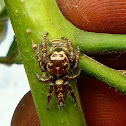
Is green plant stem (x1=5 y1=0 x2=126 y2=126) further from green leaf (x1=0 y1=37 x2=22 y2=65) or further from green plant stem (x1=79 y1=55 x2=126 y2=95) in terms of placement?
green leaf (x1=0 y1=37 x2=22 y2=65)

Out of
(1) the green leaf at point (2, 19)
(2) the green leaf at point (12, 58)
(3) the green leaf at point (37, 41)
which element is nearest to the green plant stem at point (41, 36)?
(3) the green leaf at point (37, 41)

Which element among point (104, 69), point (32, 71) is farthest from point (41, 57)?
point (104, 69)

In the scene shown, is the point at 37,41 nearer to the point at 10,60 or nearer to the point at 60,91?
the point at 60,91

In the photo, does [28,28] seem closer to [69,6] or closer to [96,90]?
[69,6]

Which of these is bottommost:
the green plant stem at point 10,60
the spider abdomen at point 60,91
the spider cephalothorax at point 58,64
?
the green plant stem at point 10,60

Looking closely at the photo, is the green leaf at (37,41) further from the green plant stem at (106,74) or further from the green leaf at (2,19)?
the green leaf at (2,19)

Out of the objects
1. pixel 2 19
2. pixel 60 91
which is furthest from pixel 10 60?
pixel 60 91
